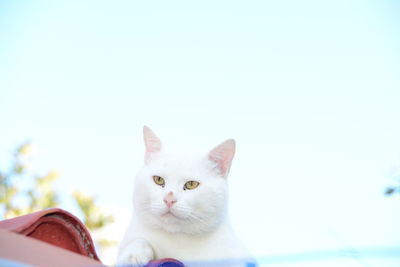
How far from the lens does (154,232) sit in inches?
73.6

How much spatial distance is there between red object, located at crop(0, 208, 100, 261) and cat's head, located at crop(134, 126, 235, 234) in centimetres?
35

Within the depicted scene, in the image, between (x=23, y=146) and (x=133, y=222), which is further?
(x=23, y=146)

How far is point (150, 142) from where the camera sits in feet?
7.38

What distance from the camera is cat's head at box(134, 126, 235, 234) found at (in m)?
1.81

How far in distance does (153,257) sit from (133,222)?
0.34 meters

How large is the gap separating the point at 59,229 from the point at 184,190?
67 centimetres

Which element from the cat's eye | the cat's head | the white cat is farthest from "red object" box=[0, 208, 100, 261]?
the cat's eye

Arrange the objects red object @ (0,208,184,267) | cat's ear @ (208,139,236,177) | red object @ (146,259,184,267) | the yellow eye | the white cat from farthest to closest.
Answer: cat's ear @ (208,139,236,177)
the yellow eye
the white cat
red object @ (146,259,184,267)
red object @ (0,208,184,267)

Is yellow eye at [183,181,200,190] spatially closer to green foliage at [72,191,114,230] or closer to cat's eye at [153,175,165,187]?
cat's eye at [153,175,165,187]

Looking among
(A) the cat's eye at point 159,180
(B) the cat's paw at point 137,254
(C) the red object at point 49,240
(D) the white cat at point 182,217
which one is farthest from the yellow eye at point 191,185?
(C) the red object at point 49,240

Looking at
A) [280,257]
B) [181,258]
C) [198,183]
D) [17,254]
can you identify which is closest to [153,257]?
[181,258]

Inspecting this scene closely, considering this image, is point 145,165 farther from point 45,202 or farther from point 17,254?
point 45,202

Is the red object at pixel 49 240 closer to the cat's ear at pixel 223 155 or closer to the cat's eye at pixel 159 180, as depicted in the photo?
the cat's eye at pixel 159 180

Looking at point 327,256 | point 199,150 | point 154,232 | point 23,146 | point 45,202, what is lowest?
point 327,256
